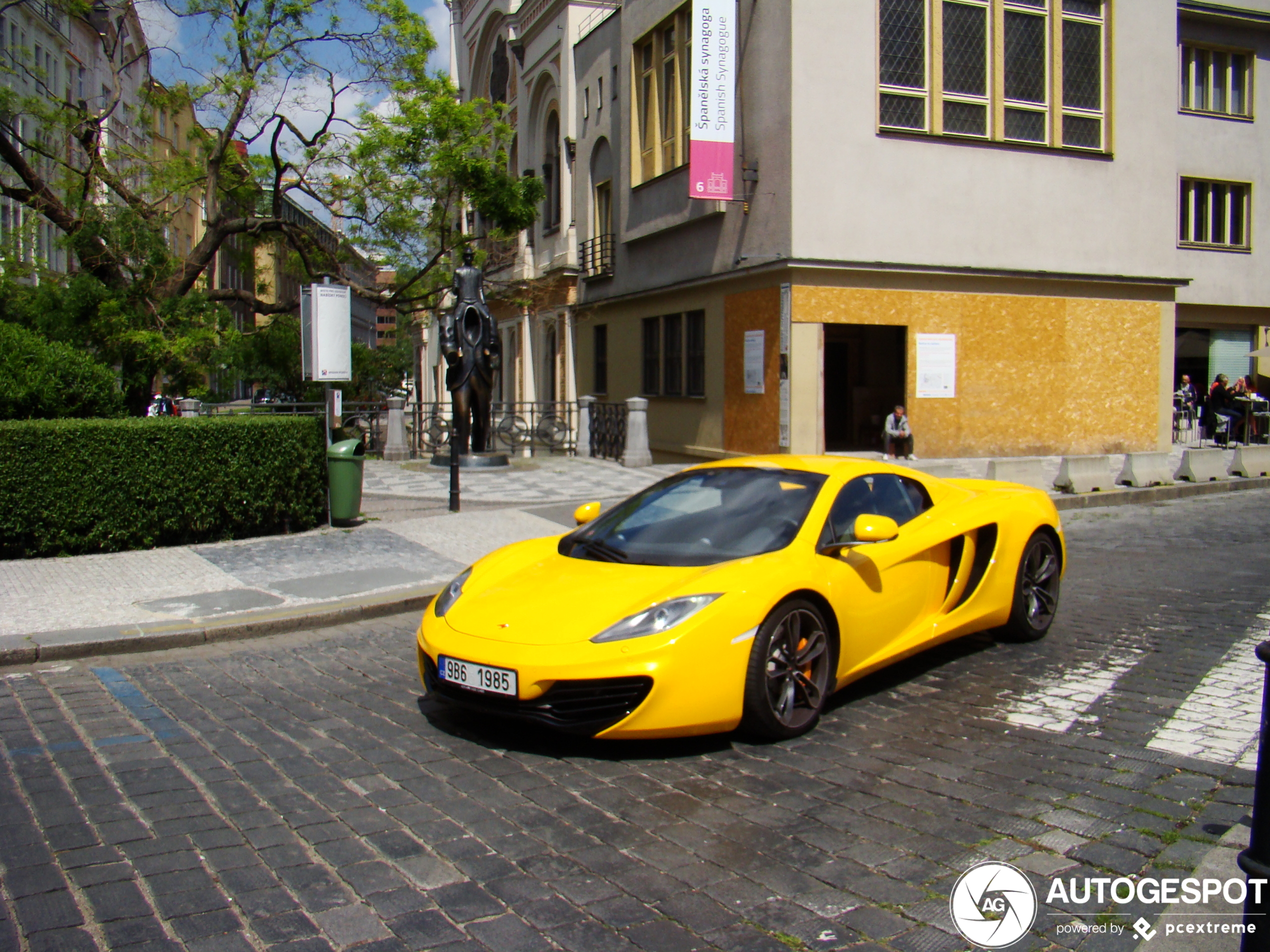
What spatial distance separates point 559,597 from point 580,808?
1.16 m

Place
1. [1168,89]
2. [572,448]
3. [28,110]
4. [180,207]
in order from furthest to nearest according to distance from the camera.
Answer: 1. [572,448]
2. [1168,89]
3. [180,207]
4. [28,110]

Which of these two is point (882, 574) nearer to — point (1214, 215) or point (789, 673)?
point (789, 673)

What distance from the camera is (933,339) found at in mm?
20000

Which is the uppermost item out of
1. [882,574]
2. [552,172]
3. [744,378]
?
[552,172]

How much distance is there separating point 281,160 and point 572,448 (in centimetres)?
894

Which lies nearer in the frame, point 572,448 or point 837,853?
point 837,853

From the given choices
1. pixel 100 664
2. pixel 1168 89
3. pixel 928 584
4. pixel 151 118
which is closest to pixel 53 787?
pixel 100 664

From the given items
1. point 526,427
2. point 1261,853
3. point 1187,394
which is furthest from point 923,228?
point 1261,853

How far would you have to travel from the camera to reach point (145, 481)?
10.2 metres

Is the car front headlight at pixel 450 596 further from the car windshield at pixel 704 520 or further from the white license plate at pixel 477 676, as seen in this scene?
the car windshield at pixel 704 520

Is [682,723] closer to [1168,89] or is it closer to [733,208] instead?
[733,208]

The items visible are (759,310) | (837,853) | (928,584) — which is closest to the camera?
(837,853)

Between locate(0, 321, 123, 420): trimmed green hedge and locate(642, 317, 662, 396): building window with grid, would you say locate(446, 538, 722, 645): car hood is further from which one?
locate(642, 317, 662, 396): building window with grid

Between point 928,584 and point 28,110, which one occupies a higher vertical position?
point 28,110
